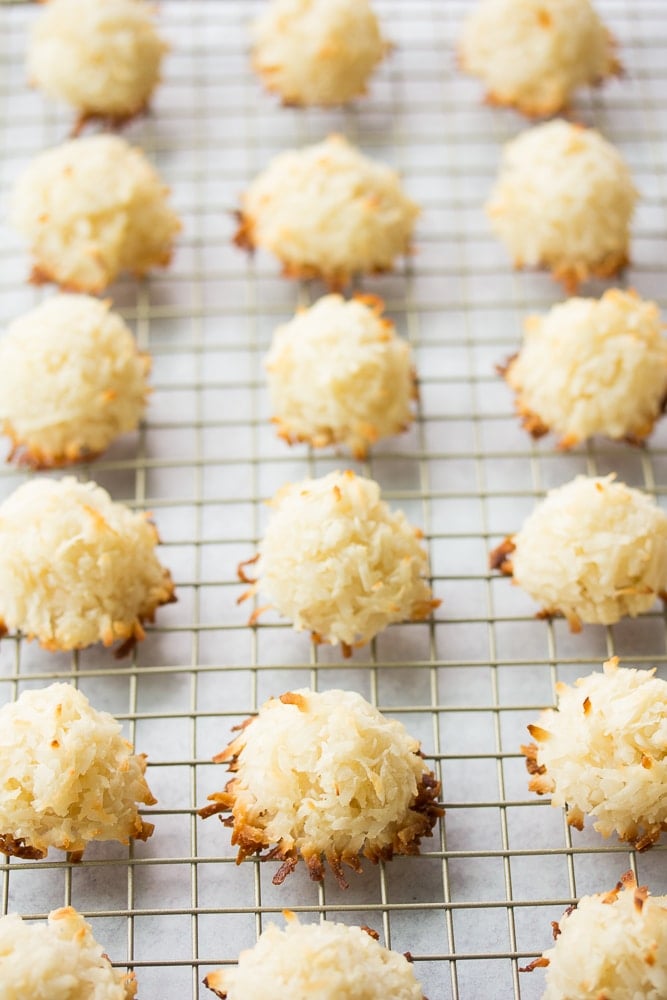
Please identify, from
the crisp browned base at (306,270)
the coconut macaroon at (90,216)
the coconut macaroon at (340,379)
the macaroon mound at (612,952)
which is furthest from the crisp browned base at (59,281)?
the macaroon mound at (612,952)

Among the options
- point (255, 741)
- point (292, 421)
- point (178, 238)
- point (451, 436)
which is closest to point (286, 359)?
point (292, 421)

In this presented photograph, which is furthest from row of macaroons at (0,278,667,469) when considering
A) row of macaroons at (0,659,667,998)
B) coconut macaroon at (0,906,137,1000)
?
coconut macaroon at (0,906,137,1000)

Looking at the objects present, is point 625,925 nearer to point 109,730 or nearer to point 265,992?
point 265,992

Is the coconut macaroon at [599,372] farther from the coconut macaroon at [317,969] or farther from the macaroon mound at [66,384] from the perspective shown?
the coconut macaroon at [317,969]

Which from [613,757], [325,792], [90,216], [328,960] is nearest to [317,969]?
[328,960]

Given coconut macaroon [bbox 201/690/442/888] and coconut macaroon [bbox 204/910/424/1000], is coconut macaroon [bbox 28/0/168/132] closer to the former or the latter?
coconut macaroon [bbox 201/690/442/888]
